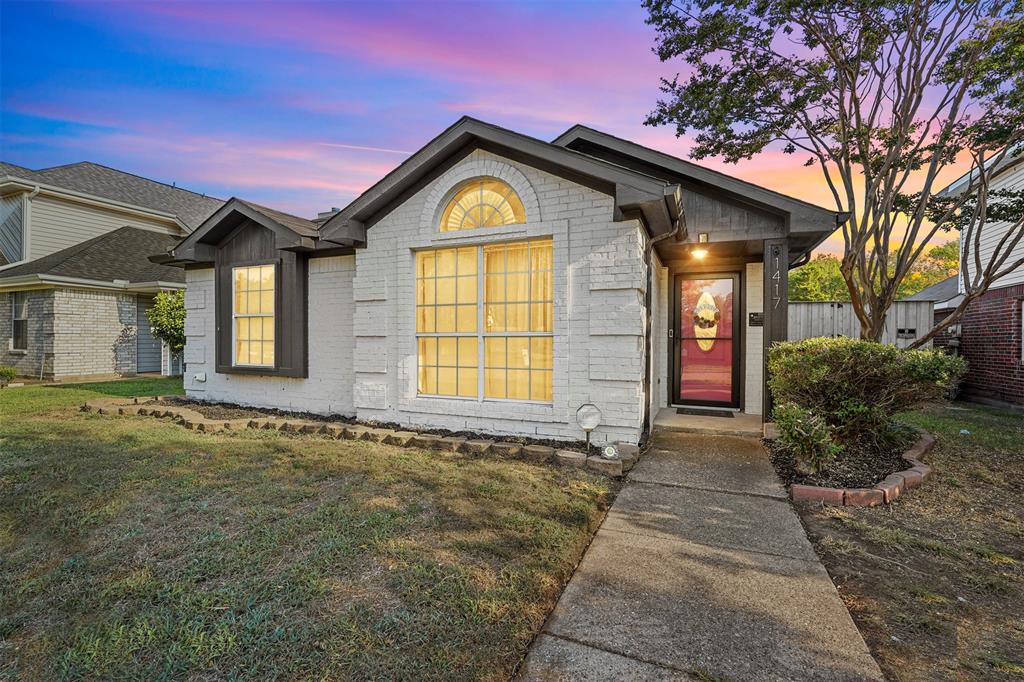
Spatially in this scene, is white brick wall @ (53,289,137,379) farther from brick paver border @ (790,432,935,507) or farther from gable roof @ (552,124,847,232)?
brick paver border @ (790,432,935,507)

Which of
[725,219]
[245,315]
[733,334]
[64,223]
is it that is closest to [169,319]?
[245,315]

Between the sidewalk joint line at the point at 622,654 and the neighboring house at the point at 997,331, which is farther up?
the neighboring house at the point at 997,331

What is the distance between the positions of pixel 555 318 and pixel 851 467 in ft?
11.2

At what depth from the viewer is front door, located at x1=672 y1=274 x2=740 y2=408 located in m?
7.27

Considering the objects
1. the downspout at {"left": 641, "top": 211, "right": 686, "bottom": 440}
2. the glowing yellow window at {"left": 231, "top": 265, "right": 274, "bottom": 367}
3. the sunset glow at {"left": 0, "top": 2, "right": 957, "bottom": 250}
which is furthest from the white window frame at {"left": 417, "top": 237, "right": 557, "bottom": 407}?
the glowing yellow window at {"left": 231, "top": 265, "right": 274, "bottom": 367}

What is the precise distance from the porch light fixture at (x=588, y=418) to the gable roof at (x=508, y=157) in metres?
2.23

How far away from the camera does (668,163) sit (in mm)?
6391

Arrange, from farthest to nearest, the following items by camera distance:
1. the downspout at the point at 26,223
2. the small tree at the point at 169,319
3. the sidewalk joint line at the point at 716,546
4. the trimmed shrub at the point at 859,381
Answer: the downspout at the point at 26,223, the small tree at the point at 169,319, the trimmed shrub at the point at 859,381, the sidewalk joint line at the point at 716,546

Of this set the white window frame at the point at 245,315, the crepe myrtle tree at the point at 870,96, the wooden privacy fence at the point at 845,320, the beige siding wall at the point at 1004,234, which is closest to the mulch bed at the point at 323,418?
the white window frame at the point at 245,315

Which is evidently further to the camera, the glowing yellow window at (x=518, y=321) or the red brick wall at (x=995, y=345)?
the red brick wall at (x=995, y=345)

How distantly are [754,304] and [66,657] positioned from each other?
796cm

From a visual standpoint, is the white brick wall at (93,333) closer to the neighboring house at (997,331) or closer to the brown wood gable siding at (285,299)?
the brown wood gable siding at (285,299)

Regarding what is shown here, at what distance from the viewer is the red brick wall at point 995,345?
8.75 metres

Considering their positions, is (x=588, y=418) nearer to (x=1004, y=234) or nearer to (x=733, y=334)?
(x=733, y=334)
